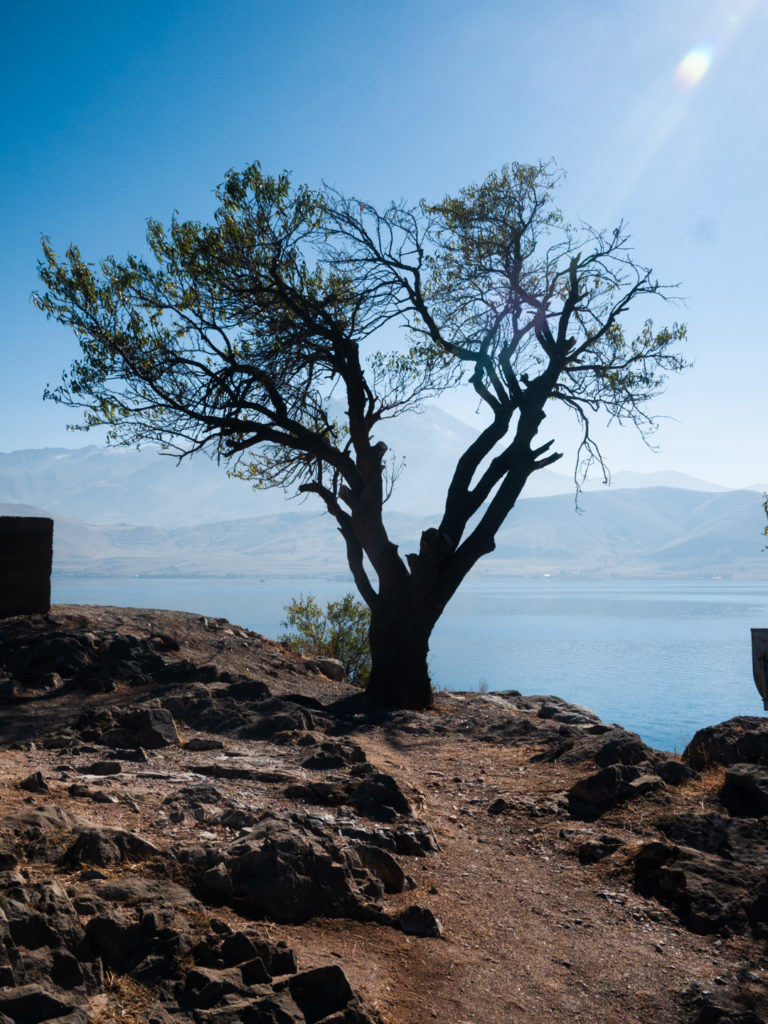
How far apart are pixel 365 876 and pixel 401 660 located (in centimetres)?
903

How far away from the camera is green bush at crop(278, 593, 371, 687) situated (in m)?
23.0

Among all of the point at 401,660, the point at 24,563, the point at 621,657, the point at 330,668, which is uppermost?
the point at 24,563

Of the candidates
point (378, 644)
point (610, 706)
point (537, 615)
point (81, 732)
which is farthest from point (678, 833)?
point (537, 615)

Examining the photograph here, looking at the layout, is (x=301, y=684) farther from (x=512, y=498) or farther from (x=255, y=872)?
(x=255, y=872)

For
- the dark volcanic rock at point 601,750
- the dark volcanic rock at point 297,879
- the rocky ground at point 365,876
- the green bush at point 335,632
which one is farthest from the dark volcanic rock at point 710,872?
the green bush at point 335,632

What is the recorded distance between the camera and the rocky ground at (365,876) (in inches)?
142

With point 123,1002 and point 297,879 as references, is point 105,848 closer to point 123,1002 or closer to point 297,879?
point 297,879

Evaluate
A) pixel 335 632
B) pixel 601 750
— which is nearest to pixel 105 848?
pixel 601 750

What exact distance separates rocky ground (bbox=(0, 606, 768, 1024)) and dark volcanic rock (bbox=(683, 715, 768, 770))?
0.04 meters

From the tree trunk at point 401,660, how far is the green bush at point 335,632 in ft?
25.7

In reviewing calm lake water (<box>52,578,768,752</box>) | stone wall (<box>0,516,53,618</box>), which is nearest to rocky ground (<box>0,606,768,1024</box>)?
stone wall (<box>0,516,53,618</box>)

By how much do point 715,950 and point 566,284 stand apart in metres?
12.9

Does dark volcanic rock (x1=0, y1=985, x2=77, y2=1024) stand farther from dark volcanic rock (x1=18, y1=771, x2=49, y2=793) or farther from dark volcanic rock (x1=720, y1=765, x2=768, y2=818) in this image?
dark volcanic rock (x1=720, y1=765, x2=768, y2=818)

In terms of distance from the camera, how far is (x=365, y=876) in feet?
17.1
